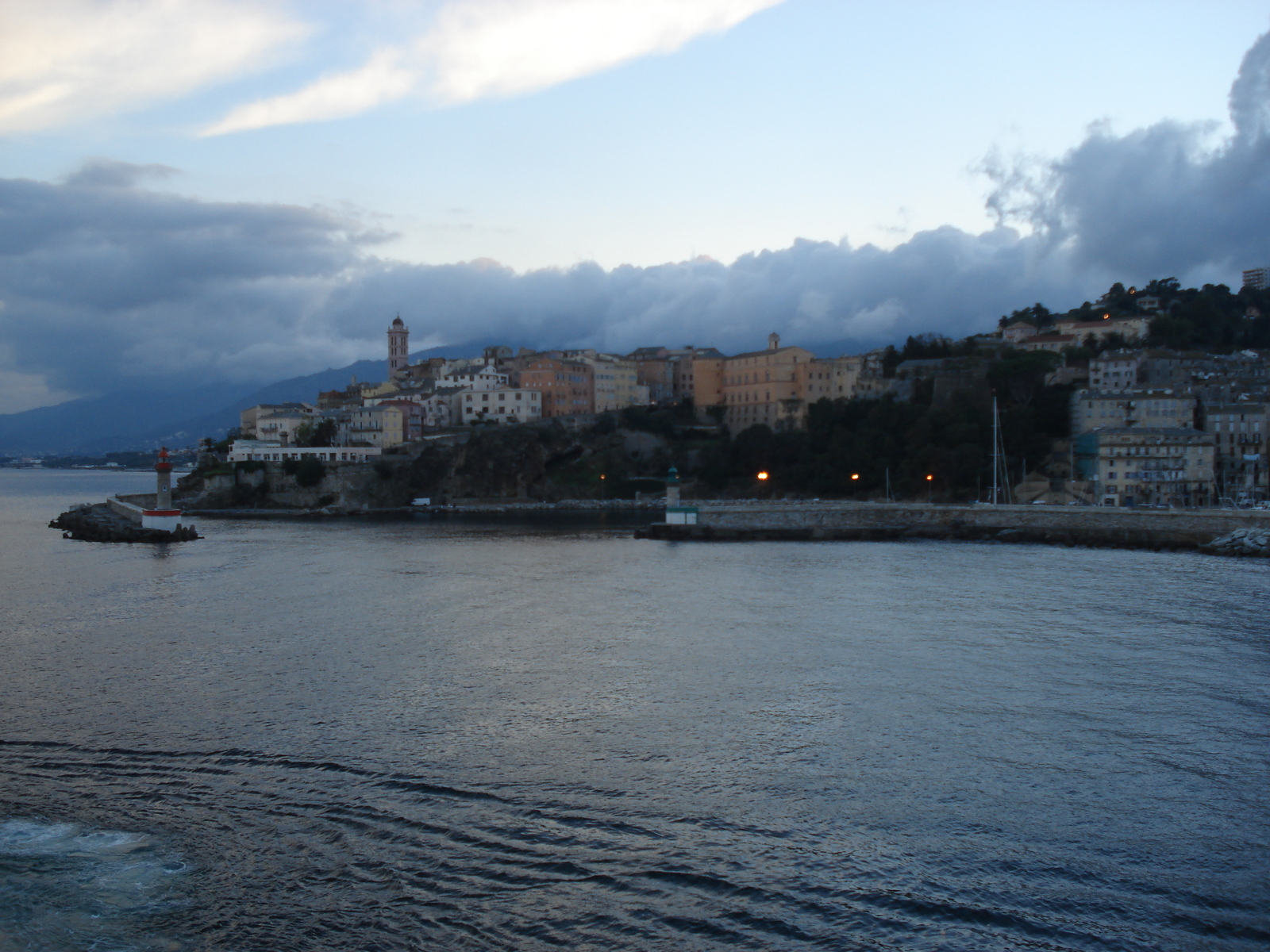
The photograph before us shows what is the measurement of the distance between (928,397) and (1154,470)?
16.2 metres

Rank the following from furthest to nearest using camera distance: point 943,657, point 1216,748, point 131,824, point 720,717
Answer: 1. point 943,657
2. point 720,717
3. point 1216,748
4. point 131,824

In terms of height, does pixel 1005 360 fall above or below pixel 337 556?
above

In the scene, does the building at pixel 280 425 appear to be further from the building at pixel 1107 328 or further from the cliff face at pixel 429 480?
the building at pixel 1107 328

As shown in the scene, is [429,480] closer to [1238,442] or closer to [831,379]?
[831,379]

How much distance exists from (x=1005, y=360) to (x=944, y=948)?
5656 centimetres

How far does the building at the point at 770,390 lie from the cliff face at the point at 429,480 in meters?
10.8

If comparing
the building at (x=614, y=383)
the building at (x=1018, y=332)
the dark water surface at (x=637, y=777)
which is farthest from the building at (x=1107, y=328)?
the dark water surface at (x=637, y=777)

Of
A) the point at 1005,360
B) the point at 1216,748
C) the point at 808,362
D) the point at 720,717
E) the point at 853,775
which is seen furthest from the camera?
the point at 808,362

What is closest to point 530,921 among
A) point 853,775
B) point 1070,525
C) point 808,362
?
point 853,775

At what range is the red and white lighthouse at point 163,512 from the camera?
135ft

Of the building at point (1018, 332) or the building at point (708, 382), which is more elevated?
the building at point (1018, 332)

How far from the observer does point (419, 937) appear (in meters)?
7.42

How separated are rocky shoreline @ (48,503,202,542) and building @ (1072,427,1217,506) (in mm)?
44343

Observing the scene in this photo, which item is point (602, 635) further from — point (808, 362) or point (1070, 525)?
point (808, 362)
